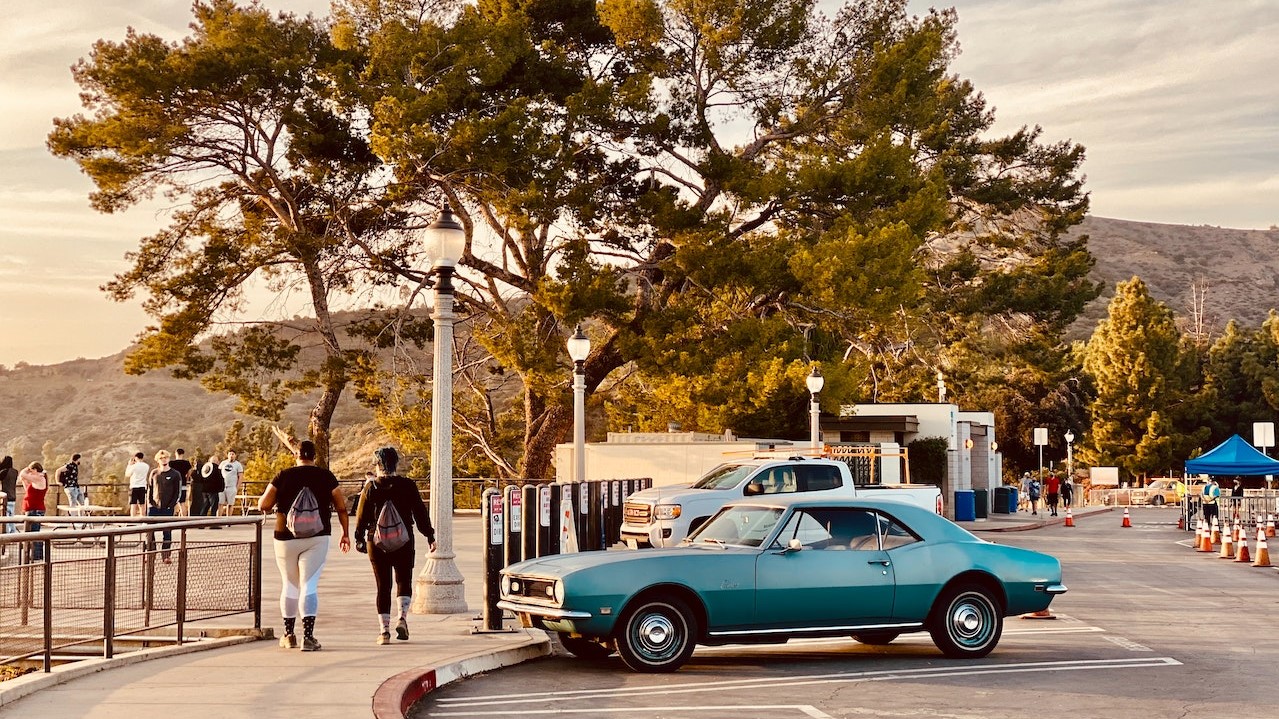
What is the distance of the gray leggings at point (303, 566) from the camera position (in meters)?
12.1

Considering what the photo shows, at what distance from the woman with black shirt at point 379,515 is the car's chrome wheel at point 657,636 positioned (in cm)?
222

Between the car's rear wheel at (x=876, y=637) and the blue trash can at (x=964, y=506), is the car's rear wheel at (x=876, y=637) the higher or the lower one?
the lower one

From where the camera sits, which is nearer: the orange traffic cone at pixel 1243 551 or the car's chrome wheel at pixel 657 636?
the car's chrome wheel at pixel 657 636

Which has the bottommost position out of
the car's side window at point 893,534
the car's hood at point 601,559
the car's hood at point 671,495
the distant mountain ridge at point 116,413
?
the car's hood at point 601,559

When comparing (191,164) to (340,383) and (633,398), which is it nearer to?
(340,383)

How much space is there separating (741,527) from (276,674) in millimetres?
4349

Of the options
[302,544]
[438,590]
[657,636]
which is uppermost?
[302,544]

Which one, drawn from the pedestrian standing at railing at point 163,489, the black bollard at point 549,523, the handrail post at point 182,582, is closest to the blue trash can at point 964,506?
the pedestrian standing at railing at point 163,489

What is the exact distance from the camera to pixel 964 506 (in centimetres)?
4556

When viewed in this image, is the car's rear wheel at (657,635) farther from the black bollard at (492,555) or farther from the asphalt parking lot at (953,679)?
the black bollard at (492,555)

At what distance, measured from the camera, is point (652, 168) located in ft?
Result: 141

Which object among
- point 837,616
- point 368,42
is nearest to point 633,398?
point 368,42

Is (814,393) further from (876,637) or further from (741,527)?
(741,527)

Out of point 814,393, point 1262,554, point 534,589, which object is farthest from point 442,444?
point 814,393
